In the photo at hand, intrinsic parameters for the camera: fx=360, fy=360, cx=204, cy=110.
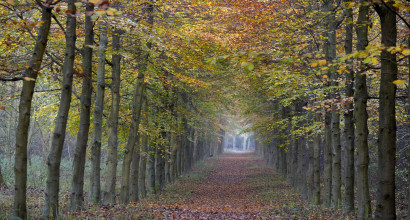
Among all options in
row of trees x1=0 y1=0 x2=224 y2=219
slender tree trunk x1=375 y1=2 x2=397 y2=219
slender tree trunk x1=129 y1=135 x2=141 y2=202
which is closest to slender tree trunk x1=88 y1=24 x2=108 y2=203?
row of trees x1=0 y1=0 x2=224 y2=219

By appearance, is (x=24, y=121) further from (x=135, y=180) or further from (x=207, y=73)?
(x=207, y=73)

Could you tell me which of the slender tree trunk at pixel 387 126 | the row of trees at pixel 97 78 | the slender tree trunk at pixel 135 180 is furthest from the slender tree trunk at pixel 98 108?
the slender tree trunk at pixel 387 126

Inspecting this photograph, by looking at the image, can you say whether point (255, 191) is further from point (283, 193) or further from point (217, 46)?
point (217, 46)

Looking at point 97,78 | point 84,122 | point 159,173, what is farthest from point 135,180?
point 84,122

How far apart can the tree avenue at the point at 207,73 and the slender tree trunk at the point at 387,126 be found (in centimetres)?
2

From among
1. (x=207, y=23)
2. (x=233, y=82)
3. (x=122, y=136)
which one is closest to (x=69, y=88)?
(x=207, y=23)

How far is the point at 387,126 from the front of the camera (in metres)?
6.89

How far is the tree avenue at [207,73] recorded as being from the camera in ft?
22.8

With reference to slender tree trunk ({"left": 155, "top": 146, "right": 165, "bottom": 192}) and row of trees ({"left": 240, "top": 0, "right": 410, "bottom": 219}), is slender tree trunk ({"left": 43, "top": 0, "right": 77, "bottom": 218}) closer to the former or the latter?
row of trees ({"left": 240, "top": 0, "right": 410, "bottom": 219})

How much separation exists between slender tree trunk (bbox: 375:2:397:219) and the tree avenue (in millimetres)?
20

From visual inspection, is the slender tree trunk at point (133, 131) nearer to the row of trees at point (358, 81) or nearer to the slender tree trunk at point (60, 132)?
the row of trees at point (358, 81)

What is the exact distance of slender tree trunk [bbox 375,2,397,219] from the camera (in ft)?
22.5

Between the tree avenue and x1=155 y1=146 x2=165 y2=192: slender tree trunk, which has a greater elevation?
the tree avenue

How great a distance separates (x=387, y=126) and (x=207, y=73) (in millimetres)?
16355
